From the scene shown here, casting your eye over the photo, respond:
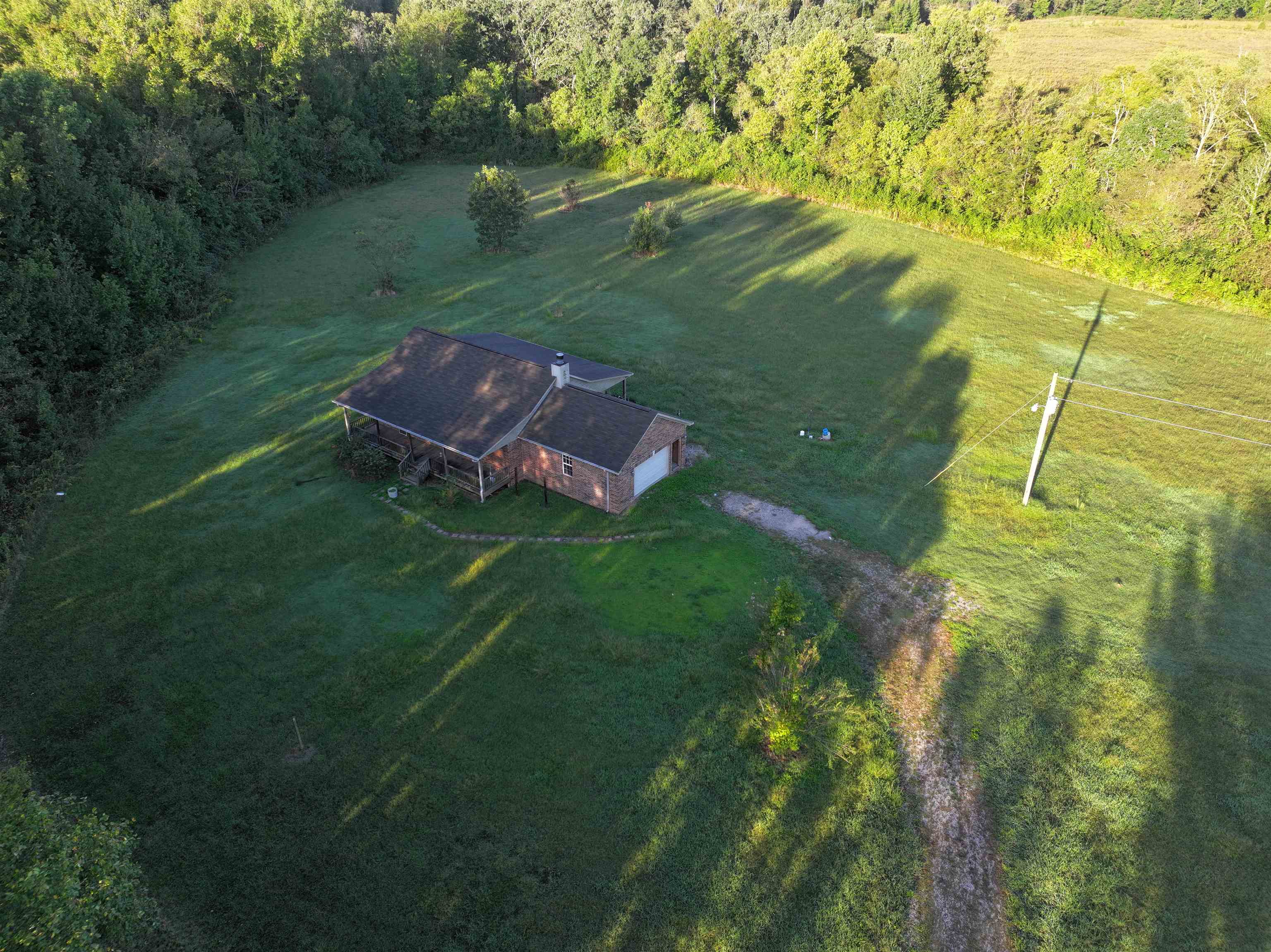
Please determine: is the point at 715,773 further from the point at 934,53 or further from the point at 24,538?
the point at 934,53

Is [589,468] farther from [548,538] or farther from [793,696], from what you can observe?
[793,696]

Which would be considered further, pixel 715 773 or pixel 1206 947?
pixel 715 773

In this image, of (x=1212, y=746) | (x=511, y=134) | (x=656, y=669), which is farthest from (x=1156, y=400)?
(x=511, y=134)

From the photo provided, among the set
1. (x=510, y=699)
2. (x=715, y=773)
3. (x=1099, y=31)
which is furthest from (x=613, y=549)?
(x=1099, y=31)

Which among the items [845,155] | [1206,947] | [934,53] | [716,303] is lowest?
[1206,947]

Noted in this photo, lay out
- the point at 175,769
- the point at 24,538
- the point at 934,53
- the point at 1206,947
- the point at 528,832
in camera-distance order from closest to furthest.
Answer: the point at 1206,947 → the point at 528,832 → the point at 175,769 → the point at 24,538 → the point at 934,53

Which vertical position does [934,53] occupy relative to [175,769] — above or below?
above

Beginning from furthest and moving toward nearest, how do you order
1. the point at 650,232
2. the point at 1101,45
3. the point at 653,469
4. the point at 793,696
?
the point at 1101,45 < the point at 650,232 < the point at 653,469 < the point at 793,696
